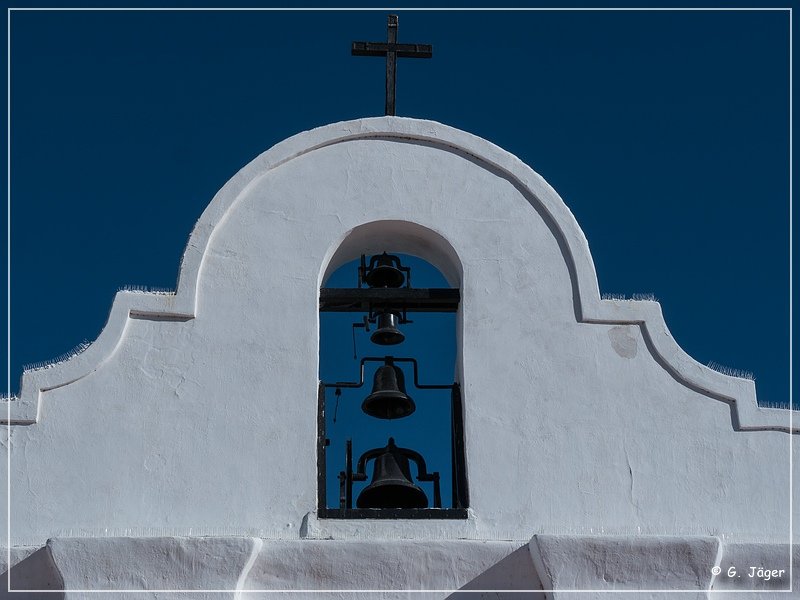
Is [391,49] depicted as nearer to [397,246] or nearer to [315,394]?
[397,246]

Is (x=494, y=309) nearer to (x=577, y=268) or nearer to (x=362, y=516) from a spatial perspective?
(x=577, y=268)

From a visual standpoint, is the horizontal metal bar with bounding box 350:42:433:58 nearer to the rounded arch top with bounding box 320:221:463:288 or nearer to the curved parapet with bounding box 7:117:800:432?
the curved parapet with bounding box 7:117:800:432

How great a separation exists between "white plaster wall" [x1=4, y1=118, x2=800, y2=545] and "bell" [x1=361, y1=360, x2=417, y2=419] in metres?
0.58

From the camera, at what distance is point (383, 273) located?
10.6 metres

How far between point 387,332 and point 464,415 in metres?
1.05

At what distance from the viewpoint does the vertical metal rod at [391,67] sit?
10.8 metres

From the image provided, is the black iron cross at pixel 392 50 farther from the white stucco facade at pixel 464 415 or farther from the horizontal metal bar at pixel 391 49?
the white stucco facade at pixel 464 415

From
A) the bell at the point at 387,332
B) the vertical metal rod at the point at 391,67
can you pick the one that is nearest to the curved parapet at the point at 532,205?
the vertical metal rod at the point at 391,67

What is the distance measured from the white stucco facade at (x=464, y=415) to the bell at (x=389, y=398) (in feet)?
1.70

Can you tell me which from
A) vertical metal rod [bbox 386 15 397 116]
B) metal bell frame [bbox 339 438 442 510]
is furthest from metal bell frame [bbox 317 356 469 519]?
vertical metal rod [bbox 386 15 397 116]

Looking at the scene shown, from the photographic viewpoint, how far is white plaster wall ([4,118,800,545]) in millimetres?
9266

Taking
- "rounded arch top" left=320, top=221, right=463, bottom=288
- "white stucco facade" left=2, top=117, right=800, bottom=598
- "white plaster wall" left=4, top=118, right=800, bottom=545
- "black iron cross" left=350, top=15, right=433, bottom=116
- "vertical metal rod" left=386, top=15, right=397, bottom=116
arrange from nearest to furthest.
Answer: "white stucco facade" left=2, top=117, right=800, bottom=598 → "white plaster wall" left=4, top=118, right=800, bottom=545 → "rounded arch top" left=320, top=221, right=463, bottom=288 → "vertical metal rod" left=386, top=15, right=397, bottom=116 → "black iron cross" left=350, top=15, right=433, bottom=116

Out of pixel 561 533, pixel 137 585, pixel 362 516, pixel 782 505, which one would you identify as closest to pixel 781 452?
pixel 782 505

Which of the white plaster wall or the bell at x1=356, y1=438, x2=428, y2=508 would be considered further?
the bell at x1=356, y1=438, x2=428, y2=508
